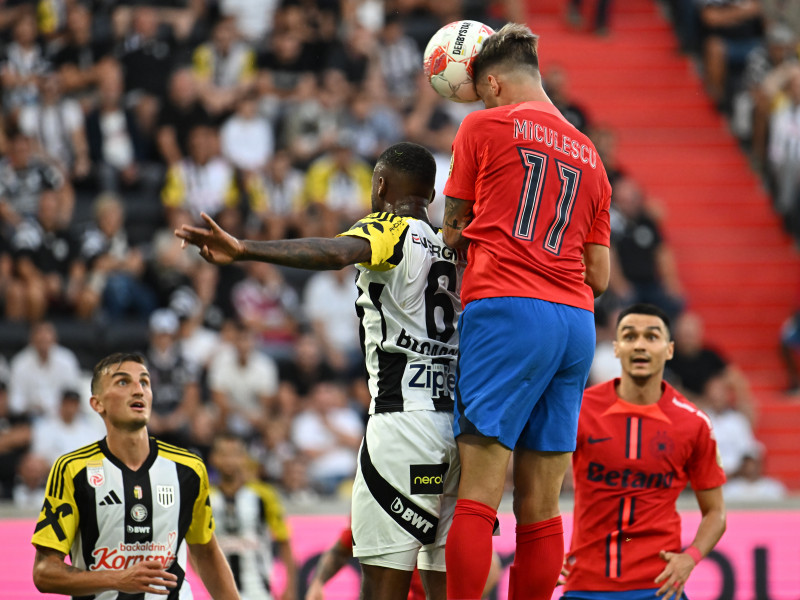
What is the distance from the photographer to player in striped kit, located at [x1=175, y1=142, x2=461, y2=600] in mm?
5008

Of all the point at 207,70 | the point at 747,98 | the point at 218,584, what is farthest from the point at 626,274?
the point at 218,584

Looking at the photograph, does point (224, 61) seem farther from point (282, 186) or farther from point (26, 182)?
point (26, 182)

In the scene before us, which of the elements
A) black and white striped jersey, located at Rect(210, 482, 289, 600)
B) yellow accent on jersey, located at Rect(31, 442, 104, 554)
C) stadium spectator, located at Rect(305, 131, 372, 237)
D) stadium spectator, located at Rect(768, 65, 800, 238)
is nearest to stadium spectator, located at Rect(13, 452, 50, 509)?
black and white striped jersey, located at Rect(210, 482, 289, 600)

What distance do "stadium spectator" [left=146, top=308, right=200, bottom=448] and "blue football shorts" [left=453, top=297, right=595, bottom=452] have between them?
265 inches

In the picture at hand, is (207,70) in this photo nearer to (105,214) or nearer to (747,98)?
(105,214)

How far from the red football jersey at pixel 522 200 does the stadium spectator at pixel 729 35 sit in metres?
12.6

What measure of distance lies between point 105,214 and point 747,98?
8.73m

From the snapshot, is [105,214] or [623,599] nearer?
[623,599]

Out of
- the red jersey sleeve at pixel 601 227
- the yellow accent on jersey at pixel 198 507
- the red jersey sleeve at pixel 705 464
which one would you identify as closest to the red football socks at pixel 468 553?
the red jersey sleeve at pixel 601 227

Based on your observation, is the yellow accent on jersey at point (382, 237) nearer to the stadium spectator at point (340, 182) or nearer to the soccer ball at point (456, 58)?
the soccer ball at point (456, 58)

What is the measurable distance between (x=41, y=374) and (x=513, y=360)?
8.00 m

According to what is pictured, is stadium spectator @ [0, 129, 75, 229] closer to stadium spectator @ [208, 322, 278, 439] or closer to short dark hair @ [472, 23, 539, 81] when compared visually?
stadium spectator @ [208, 322, 278, 439]

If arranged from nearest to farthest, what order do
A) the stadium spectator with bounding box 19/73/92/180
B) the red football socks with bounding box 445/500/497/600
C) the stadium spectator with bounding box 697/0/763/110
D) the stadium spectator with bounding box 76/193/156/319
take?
the red football socks with bounding box 445/500/497/600
the stadium spectator with bounding box 76/193/156/319
the stadium spectator with bounding box 19/73/92/180
the stadium spectator with bounding box 697/0/763/110

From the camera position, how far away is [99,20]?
16.2m
